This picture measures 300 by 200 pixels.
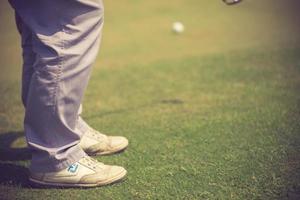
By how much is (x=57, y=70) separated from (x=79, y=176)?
57cm

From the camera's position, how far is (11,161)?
8.04 ft

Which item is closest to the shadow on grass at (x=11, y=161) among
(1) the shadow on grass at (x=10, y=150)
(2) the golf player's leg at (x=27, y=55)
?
(1) the shadow on grass at (x=10, y=150)

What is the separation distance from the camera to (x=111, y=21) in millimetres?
8039

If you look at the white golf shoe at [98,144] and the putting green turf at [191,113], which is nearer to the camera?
the putting green turf at [191,113]

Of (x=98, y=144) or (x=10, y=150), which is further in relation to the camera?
(x=10, y=150)

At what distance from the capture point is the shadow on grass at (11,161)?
2184 millimetres

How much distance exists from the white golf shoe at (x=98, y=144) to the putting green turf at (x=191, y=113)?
0.05m

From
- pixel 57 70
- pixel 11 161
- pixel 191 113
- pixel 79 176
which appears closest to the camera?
pixel 57 70

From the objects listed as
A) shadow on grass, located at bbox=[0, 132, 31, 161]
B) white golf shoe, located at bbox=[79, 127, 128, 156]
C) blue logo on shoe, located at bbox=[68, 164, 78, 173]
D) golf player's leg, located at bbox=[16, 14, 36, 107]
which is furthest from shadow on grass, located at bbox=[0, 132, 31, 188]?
golf player's leg, located at bbox=[16, 14, 36, 107]

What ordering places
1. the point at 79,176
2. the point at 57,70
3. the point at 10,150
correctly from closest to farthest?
the point at 57,70 < the point at 79,176 < the point at 10,150

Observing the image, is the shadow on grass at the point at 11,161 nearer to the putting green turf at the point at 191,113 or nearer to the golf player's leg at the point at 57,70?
the putting green turf at the point at 191,113

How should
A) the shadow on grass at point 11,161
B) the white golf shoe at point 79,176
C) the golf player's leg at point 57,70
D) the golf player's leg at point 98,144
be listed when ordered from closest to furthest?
the golf player's leg at point 57,70
the white golf shoe at point 79,176
the shadow on grass at point 11,161
the golf player's leg at point 98,144

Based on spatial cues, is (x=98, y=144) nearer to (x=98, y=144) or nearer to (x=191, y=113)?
(x=98, y=144)

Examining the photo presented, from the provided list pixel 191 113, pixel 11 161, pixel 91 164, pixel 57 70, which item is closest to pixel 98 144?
pixel 91 164
